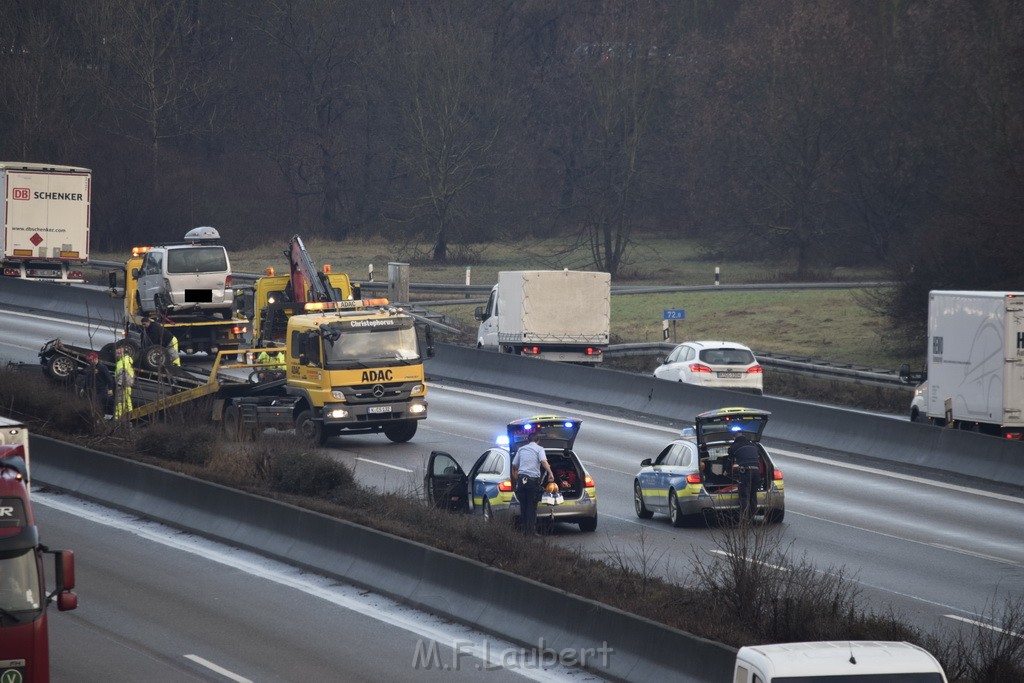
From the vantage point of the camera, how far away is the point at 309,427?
27.2 m

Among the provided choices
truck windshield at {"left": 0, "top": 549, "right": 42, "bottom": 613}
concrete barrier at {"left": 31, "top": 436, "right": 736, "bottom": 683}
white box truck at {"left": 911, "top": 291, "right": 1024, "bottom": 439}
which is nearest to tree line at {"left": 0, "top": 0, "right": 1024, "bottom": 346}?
white box truck at {"left": 911, "top": 291, "right": 1024, "bottom": 439}

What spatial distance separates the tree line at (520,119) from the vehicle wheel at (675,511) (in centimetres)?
2410

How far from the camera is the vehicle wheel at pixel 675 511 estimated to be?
21.1 metres

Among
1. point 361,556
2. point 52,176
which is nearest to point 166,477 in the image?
point 361,556

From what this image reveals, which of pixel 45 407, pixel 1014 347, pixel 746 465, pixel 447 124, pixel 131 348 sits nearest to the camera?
pixel 746 465

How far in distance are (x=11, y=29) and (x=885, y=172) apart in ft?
141

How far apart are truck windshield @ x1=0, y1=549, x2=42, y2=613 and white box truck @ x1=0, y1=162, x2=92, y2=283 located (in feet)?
121

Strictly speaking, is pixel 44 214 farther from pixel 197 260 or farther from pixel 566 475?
pixel 566 475

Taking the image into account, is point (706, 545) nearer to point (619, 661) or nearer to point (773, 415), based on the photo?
point (619, 661)

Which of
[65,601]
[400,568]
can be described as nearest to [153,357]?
[400,568]

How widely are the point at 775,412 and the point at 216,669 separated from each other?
1893 cm

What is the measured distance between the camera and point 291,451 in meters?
21.9

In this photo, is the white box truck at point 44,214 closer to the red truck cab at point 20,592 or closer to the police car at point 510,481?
the police car at point 510,481

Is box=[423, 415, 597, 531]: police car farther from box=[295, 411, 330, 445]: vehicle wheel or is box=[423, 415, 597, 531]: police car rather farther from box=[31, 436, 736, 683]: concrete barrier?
box=[295, 411, 330, 445]: vehicle wheel
